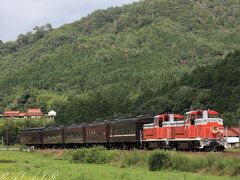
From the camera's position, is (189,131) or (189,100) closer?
(189,131)

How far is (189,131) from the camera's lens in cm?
4419

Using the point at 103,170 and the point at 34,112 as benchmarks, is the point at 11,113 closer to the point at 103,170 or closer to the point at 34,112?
the point at 34,112

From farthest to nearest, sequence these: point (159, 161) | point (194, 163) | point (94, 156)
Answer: point (94, 156) < point (159, 161) < point (194, 163)

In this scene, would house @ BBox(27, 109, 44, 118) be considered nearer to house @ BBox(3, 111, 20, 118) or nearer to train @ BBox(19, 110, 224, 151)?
house @ BBox(3, 111, 20, 118)

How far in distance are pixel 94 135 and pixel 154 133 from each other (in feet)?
62.2

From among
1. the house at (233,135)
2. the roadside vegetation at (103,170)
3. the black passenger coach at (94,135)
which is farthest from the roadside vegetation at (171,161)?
the house at (233,135)

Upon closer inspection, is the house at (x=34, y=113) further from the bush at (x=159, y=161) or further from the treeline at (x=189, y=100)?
the bush at (x=159, y=161)

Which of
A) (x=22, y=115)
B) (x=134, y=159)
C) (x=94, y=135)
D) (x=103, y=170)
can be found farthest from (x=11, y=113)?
(x=103, y=170)

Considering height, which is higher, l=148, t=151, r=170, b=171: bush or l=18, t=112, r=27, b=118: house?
l=18, t=112, r=27, b=118: house

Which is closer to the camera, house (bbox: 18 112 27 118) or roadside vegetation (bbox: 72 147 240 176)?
roadside vegetation (bbox: 72 147 240 176)

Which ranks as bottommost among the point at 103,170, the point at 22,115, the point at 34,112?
the point at 103,170

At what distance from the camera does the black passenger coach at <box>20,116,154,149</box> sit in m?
55.2

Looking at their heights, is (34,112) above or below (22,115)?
above

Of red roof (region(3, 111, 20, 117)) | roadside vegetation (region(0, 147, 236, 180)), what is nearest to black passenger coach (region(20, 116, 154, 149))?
roadside vegetation (region(0, 147, 236, 180))
